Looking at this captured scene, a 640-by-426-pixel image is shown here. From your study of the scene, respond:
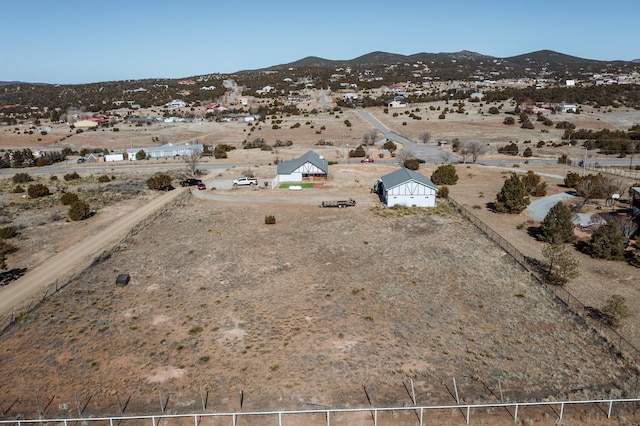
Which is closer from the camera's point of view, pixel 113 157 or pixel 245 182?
pixel 245 182

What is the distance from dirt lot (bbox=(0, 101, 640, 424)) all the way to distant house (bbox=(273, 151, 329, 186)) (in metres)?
20.7

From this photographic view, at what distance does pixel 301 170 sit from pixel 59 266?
34.2 m

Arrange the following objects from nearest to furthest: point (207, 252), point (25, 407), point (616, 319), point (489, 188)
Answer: point (25, 407), point (616, 319), point (207, 252), point (489, 188)

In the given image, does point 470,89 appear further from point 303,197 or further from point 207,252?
point 207,252

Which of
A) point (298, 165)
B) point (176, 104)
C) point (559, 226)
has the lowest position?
point (559, 226)

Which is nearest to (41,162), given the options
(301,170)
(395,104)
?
(301,170)

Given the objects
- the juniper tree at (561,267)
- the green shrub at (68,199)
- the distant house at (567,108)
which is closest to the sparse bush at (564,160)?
the juniper tree at (561,267)

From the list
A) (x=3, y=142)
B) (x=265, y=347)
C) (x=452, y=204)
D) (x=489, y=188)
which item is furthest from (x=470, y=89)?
(x=265, y=347)

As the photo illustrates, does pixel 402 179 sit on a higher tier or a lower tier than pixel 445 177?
higher

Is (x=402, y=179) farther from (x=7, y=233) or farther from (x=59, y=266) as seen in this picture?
(x=7, y=233)

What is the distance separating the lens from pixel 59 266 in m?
32.0

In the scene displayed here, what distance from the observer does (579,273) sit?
29375 mm

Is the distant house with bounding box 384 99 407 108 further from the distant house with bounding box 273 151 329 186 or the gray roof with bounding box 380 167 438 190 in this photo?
the gray roof with bounding box 380 167 438 190

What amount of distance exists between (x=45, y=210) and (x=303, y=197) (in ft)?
97.5
